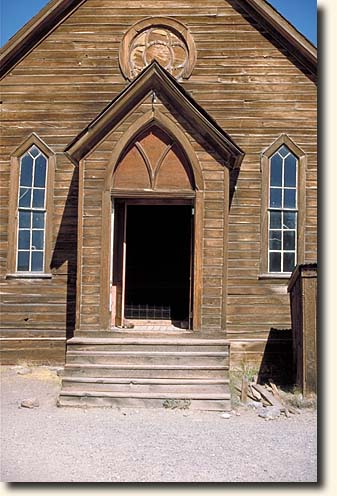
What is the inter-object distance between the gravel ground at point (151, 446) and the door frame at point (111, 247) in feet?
4.82

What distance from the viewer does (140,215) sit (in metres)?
12.4

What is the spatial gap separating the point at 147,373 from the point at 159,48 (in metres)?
5.78

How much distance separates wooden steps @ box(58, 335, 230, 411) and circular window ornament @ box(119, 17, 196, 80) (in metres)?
4.88

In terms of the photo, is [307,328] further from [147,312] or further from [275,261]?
[147,312]

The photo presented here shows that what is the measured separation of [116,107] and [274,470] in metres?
5.51

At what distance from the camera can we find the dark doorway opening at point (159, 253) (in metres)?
12.0

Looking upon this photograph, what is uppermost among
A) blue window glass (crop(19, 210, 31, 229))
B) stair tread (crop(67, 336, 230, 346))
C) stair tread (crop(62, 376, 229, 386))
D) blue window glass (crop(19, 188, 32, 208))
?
blue window glass (crop(19, 188, 32, 208))

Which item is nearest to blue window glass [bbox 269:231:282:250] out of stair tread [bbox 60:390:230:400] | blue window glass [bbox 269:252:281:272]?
blue window glass [bbox 269:252:281:272]

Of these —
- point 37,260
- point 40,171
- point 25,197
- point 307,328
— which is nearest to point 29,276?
point 37,260

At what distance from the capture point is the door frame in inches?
350

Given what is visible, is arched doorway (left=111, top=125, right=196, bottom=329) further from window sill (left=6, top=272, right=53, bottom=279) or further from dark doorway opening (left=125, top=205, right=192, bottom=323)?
window sill (left=6, top=272, right=53, bottom=279)

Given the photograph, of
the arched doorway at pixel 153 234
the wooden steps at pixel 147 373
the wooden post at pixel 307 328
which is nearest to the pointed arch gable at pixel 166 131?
the arched doorway at pixel 153 234

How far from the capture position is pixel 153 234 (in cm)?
1245

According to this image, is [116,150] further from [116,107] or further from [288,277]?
[288,277]
